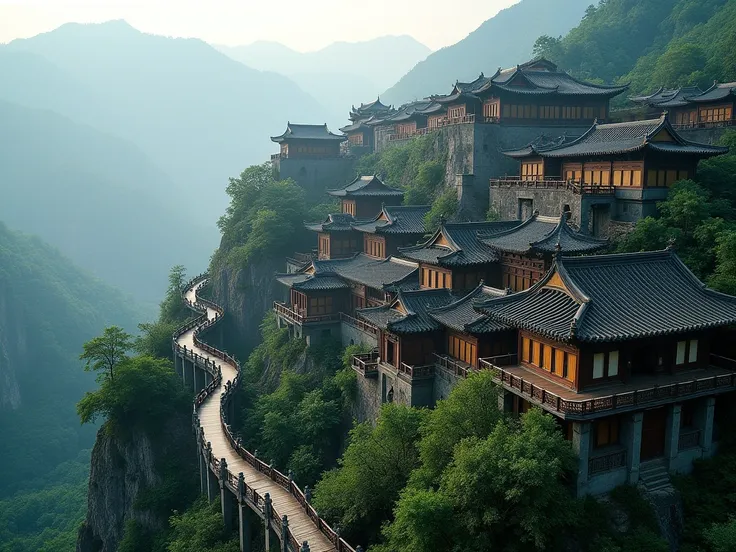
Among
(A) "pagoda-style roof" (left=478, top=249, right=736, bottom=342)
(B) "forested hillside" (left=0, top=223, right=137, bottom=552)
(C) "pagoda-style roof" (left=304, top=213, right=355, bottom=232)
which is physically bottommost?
(B) "forested hillside" (left=0, top=223, right=137, bottom=552)

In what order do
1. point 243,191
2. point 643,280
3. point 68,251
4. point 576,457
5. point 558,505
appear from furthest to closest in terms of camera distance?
point 68,251
point 243,191
point 643,280
point 576,457
point 558,505

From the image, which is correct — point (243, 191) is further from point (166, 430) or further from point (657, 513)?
point (657, 513)

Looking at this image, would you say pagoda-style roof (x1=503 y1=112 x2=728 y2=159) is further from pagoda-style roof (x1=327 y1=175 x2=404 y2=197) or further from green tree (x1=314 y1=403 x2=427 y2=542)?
green tree (x1=314 y1=403 x2=427 y2=542)

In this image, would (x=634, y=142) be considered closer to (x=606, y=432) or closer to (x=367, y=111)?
(x=606, y=432)

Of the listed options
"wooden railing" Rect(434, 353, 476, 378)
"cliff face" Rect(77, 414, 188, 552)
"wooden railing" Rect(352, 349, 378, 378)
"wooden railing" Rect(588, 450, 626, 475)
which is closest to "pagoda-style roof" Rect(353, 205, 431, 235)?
"wooden railing" Rect(352, 349, 378, 378)

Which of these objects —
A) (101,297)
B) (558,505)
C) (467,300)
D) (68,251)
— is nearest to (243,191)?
(467,300)

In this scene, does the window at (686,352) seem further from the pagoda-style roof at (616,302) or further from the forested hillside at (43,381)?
the forested hillside at (43,381)
